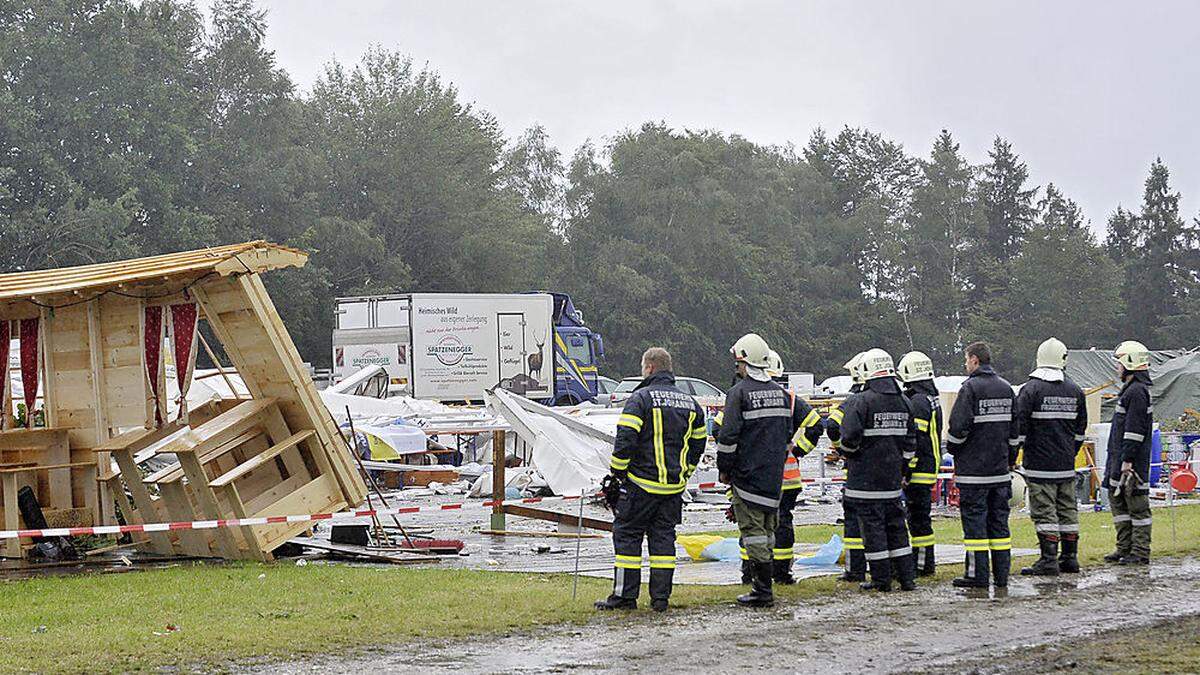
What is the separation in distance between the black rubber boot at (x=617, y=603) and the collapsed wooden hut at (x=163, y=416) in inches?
188

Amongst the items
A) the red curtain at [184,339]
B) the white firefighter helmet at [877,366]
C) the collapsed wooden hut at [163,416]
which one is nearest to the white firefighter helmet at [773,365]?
the white firefighter helmet at [877,366]

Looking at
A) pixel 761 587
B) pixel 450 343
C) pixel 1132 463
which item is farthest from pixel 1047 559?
pixel 450 343

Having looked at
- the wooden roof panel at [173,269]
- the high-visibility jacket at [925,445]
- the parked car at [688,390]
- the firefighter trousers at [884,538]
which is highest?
the wooden roof panel at [173,269]

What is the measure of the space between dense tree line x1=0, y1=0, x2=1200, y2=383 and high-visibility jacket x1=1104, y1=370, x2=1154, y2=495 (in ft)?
125

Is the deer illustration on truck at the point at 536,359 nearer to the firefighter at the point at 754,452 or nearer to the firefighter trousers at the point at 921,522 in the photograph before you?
the firefighter trousers at the point at 921,522

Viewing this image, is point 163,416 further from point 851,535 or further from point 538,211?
point 538,211

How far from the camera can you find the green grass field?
27.1 ft

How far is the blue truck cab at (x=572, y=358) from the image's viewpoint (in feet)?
125

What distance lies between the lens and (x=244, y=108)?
5609cm

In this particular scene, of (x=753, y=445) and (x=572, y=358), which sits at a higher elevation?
(x=753, y=445)

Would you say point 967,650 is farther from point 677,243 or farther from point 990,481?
point 677,243

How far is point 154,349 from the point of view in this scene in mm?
13734

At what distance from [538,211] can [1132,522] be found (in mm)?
67125

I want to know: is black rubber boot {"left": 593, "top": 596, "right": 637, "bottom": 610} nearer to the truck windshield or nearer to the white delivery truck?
the white delivery truck
